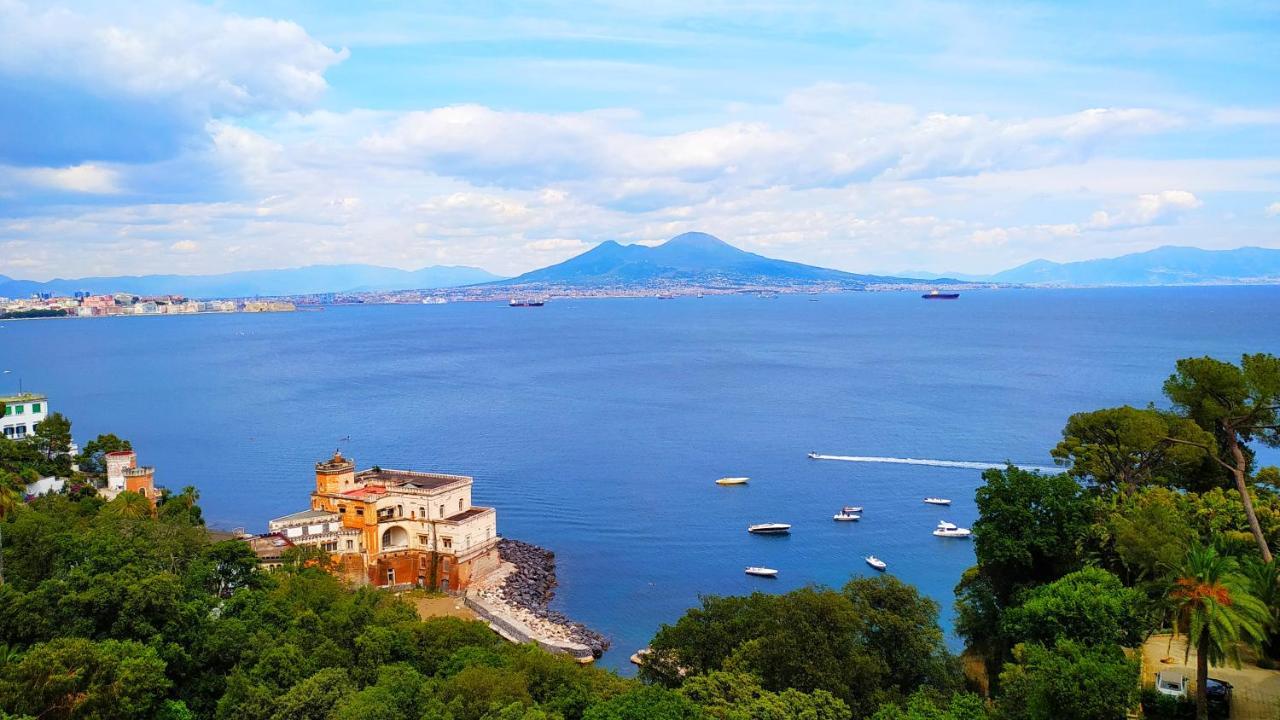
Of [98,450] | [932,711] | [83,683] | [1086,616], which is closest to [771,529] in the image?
[1086,616]

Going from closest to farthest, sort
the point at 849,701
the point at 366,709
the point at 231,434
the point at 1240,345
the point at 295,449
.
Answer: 1. the point at 366,709
2. the point at 849,701
3. the point at 295,449
4. the point at 231,434
5. the point at 1240,345

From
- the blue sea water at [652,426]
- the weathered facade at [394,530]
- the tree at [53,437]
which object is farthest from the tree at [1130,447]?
the tree at [53,437]

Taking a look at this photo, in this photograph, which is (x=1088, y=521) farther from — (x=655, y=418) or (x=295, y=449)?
(x=295, y=449)

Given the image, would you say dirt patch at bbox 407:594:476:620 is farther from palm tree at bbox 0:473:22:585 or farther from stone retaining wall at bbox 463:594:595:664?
palm tree at bbox 0:473:22:585

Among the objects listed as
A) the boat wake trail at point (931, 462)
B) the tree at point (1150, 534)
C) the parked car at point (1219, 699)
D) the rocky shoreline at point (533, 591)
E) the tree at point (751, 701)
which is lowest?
the rocky shoreline at point (533, 591)

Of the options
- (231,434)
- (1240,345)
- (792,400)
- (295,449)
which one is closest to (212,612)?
(295,449)

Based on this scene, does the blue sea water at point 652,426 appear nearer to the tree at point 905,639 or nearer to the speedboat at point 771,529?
the speedboat at point 771,529

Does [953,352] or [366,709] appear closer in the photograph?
[366,709]
